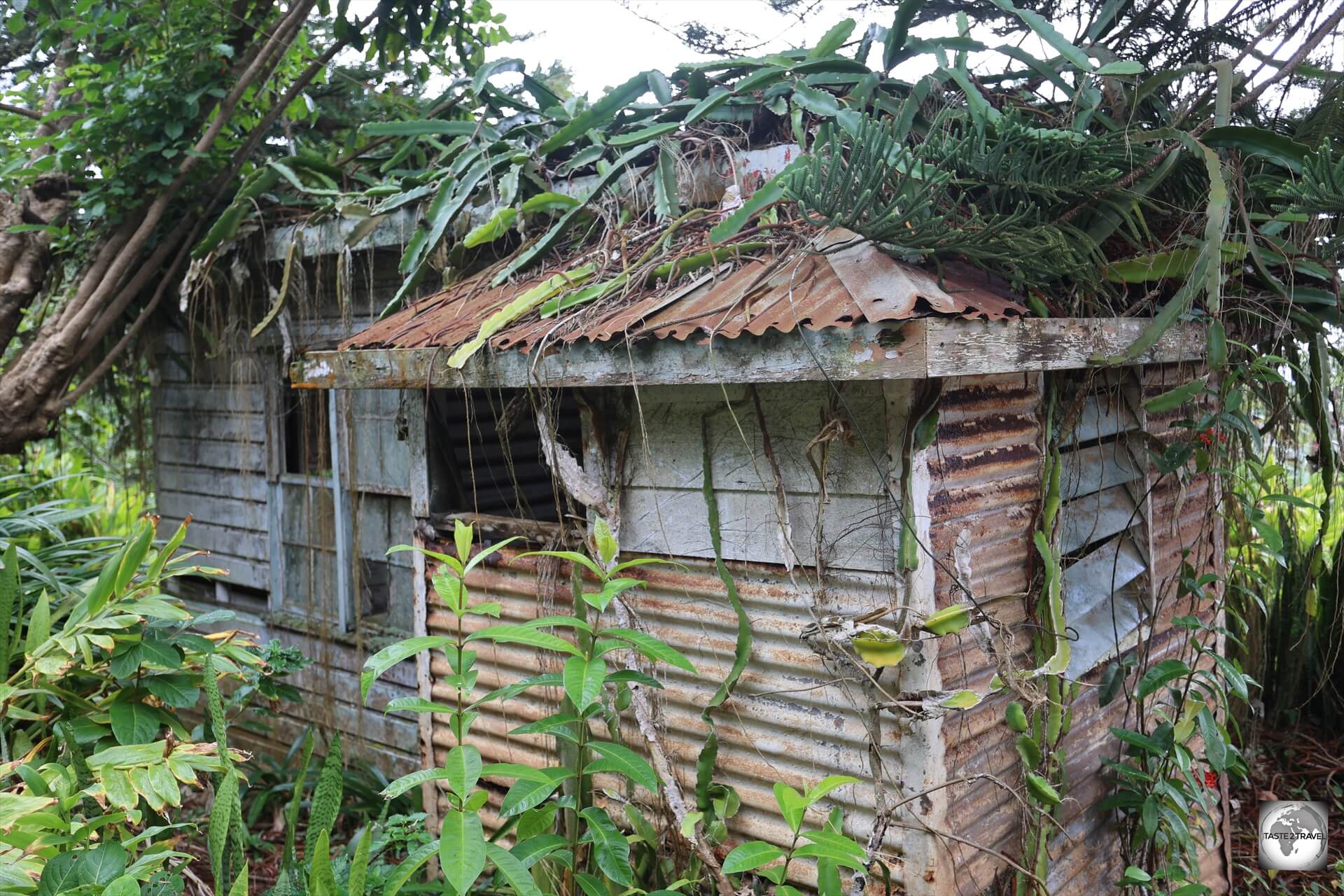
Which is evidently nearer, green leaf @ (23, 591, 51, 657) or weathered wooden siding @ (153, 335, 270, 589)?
green leaf @ (23, 591, 51, 657)

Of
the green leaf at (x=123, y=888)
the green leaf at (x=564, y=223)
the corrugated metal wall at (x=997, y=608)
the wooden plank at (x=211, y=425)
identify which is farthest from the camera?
the wooden plank at (x=211, y=425)

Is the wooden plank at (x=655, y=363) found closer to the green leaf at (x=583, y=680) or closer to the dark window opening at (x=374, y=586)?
the green leaf at (x=583, y=680)

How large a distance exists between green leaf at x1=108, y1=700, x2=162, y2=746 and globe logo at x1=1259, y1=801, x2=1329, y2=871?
5081mm

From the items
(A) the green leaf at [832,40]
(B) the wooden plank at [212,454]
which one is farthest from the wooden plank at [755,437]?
(B) the wooden plank at [212,454]

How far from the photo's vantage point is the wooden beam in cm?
244

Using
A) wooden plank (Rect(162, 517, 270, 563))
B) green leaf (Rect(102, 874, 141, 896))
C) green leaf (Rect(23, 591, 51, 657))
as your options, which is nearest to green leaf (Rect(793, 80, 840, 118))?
green leaf (Rect(102, 874, 141, 896))

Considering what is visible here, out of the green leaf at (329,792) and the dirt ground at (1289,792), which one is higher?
the green leaf at (329,792)

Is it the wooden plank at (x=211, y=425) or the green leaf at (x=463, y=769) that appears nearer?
the green leaf at (x=463, y=769)

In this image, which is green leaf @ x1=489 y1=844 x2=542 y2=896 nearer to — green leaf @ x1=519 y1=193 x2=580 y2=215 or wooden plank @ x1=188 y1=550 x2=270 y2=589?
green leaf @ x1=519 y1=193 x2=580 y2=215

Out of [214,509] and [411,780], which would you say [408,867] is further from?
[214,509]

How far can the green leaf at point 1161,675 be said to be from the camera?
3184 millimetres

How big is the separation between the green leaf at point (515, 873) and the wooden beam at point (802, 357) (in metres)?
1.39

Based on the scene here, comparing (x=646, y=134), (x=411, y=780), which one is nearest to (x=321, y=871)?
(x=411, y=780)

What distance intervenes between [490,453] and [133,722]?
2.24m
